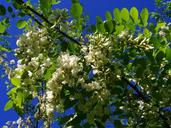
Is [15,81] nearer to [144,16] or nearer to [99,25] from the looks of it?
[99,25]

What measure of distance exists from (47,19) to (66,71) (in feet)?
1.65

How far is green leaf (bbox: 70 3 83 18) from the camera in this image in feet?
7.15

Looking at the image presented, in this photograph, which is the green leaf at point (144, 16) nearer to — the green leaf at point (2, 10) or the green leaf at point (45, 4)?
the green leaf at point (45, 4)

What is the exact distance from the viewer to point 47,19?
238 centimetres

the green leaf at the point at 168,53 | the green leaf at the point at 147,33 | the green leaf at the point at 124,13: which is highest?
the green leaf at the point at 124,13

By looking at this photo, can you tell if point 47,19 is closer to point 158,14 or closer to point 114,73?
point 114,73

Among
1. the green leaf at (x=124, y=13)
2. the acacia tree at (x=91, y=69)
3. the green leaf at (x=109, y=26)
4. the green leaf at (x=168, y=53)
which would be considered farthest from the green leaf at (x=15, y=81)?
the green leaf at (x=168, y=53)

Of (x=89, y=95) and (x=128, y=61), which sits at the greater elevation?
(x=128, y=61)

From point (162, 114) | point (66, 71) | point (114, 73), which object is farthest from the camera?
point (162, 114)

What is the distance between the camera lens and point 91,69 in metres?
2.21

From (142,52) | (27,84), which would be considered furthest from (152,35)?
(27,84)

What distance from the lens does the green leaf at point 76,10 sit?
218 cm

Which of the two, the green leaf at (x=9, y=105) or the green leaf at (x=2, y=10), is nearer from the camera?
the green leaf at (x=9, y=105)

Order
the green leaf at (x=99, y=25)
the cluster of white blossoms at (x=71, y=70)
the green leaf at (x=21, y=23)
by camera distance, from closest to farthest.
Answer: the cluster of white blossoms at (x=71, y=70)
the green leaf at (x=99, y=25)
the green leaf at (x=21, y=23)
